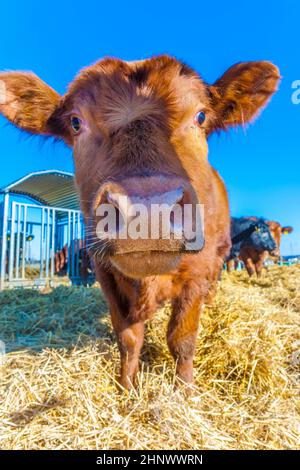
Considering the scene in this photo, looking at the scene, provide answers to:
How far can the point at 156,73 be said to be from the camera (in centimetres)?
231

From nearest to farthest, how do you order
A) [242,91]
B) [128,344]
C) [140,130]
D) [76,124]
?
1. [140,130]
2. [76,124]
3. [128,344]
4. [242,91]

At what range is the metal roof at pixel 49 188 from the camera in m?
11.2

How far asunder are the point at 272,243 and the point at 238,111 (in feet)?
36.4

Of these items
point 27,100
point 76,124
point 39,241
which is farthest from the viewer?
point 39,241

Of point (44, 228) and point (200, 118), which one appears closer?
point (200, 118)

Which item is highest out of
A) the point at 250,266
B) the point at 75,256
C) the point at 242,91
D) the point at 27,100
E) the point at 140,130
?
the point at 242,91

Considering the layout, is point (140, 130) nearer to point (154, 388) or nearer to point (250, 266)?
point (154, 388)

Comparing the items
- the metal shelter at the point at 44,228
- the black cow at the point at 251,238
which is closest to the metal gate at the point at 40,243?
the metal shelter at the point at 44,228

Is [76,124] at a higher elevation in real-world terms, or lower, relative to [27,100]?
Answer: lower

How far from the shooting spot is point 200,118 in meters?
2.50

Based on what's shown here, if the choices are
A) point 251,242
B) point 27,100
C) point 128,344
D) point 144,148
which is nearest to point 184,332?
point 128,344

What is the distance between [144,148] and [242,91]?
5.58ft
